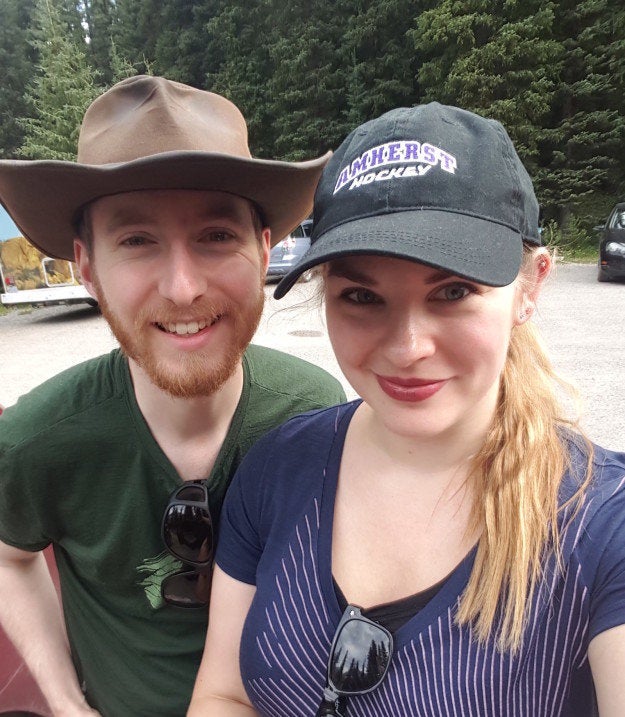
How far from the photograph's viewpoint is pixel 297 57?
23969mm

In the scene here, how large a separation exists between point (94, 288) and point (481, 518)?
1.18 meters

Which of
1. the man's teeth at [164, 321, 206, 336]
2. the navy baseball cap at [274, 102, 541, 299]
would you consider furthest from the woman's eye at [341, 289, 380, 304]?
the man's teeth at [164, 321, 206, 336]

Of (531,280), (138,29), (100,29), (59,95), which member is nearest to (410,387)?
(531,280)

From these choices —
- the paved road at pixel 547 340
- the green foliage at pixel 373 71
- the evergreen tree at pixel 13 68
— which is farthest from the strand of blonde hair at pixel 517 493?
the evergreen tree at pixel 13 68

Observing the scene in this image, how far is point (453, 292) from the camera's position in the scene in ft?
3.38

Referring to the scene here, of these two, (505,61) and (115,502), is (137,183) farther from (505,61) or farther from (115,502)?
(505,61)

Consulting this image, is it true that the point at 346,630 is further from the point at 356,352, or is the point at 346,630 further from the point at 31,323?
the point at 31,323

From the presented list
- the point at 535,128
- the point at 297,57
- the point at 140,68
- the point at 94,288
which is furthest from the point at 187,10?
the point at 94,288

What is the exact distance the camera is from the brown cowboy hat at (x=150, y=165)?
51.2 inches

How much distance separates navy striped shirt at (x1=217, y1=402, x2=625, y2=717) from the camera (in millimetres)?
966

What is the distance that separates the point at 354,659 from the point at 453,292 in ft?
2.34

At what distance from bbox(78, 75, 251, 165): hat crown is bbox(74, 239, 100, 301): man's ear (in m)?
0.23

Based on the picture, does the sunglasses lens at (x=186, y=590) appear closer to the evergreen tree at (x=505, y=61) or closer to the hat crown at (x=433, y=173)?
the hat crown at (x=433, y=173)

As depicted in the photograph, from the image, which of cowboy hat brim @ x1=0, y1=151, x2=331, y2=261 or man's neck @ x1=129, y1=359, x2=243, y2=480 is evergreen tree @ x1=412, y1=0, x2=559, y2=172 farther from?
man's neck @ x1=129, y1=359, x2=243, y2=480
